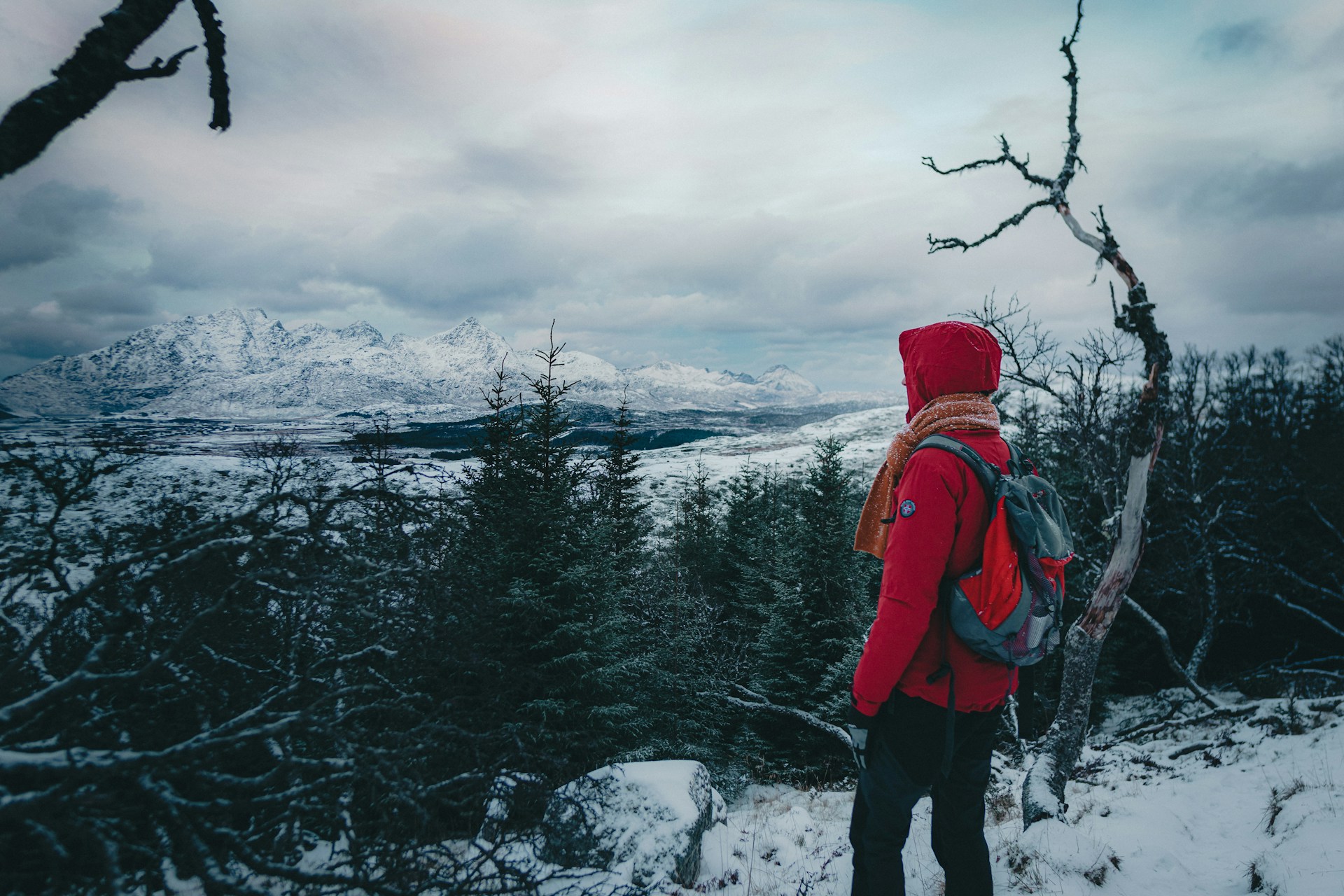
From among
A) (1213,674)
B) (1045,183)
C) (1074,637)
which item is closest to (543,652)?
(1074,637)

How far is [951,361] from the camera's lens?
2.86 metres

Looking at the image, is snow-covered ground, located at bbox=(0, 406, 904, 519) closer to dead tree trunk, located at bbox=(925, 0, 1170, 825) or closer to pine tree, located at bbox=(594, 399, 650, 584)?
pine tree, located at bbox=(594, 399, 650, 584)

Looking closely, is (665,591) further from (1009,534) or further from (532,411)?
(1009,534)

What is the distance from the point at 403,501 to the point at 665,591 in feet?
41.8

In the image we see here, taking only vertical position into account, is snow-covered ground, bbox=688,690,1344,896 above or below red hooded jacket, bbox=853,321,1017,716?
below

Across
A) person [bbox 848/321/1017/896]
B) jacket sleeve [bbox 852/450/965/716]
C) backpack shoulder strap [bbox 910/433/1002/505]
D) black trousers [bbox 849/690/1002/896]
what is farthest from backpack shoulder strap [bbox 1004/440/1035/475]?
black trousers [bbox 849/690/1002/896]

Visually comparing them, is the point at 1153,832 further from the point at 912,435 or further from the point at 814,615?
the point at 814,615

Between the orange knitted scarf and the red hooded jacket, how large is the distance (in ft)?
0.21

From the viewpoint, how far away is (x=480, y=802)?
112 inches

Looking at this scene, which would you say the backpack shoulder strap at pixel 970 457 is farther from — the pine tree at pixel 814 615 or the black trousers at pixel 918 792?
the pine tree at pixel 814 615

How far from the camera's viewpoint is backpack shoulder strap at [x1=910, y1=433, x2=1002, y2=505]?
8.42ft

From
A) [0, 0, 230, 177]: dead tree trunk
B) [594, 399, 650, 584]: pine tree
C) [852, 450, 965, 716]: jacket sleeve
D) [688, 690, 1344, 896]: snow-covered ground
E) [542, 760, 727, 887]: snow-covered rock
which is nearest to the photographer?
[0, 0, 230, 177]: dead tree trunk

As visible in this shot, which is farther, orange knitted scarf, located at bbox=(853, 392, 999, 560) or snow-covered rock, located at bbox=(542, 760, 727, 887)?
snow-covered rock, located at bbox=(542, 760, 727, 887)

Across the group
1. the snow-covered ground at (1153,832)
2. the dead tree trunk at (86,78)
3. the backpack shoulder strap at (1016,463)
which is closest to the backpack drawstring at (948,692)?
the backpack shoulder strap at (1016,463)
